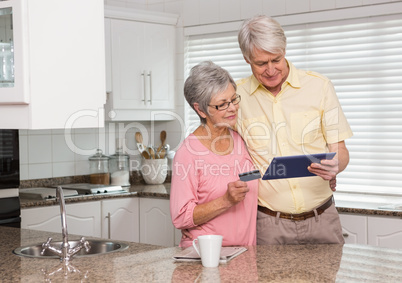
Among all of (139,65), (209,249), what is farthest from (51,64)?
(139,65)

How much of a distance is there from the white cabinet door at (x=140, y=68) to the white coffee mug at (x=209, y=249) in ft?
9.39

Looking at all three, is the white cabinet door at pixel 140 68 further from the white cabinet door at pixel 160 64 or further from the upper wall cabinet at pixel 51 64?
the upper wall cabinet at pixel 51 64

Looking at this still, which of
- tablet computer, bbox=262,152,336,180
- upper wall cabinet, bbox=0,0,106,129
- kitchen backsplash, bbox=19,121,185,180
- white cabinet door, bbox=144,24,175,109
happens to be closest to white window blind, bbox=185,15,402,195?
white cabinet door, bbox=144,24,175,109

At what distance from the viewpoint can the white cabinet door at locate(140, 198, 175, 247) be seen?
4391 millimetres

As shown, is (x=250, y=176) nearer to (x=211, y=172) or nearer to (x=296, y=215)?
(x=211, y=172)

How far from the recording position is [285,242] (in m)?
2.49

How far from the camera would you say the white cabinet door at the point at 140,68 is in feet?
15.3

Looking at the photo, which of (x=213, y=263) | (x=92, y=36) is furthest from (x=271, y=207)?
(x=92, y=36)

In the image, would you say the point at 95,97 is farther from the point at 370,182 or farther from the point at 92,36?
the point at 370,182

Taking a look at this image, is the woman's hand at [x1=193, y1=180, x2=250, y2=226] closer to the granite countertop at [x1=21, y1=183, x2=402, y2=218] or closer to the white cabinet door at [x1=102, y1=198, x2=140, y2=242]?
the granite countertop at [x1=21, y1=183, x2=402, y2=218]

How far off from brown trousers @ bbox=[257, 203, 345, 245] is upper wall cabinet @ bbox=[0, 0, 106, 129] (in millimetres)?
941

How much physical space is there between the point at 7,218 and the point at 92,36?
2155mm

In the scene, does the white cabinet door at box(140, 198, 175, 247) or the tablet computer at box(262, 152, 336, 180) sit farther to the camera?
the white cabinet door at box(140, 198, 175, 247)

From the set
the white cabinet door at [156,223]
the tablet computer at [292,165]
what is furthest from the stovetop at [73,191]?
the tablet computer at [292,165]
